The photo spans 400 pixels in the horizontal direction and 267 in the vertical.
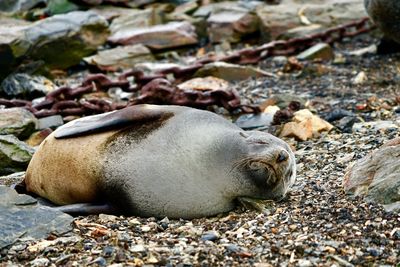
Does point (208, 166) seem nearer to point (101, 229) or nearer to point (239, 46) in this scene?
point (101, 229)

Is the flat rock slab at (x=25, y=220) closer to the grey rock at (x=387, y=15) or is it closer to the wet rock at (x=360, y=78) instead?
the wet rock at (x=360, y=78)

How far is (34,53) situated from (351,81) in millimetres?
3268

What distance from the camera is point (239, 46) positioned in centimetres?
1121

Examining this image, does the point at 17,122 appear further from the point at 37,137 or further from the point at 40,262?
the point at 40,262

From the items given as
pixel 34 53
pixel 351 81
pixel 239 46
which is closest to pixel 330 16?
pixel 239 46

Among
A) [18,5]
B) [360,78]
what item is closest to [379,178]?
[360,78]

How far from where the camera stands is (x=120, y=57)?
10156 mm

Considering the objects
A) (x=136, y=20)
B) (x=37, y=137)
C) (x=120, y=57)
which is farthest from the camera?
(x=136, y=20)

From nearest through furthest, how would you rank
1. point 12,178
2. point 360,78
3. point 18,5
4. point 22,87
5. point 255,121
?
point 12,178 → point 255,121 → point 22,87 → point 360,78 → point 18,5

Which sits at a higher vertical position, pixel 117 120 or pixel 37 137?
pixel 117 120

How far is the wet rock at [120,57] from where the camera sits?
9852 millimetres

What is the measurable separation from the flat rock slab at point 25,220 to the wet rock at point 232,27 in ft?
25.8

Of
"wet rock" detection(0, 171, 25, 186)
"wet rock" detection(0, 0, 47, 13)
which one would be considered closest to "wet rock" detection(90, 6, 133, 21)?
"wet rock" detection(0, 0, 47, 13)

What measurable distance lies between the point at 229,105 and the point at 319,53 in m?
3.24
